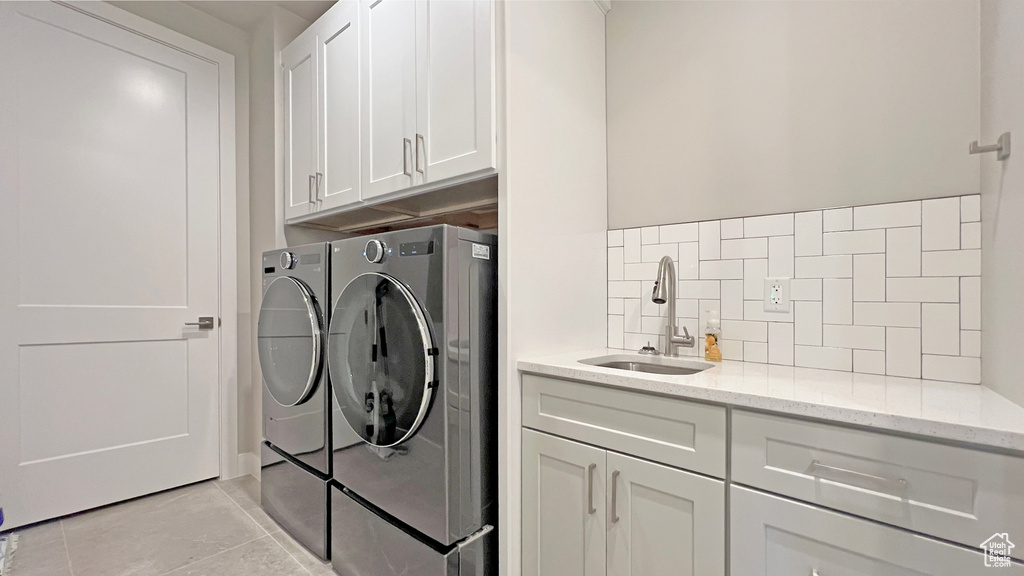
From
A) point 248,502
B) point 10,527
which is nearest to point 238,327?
point 248,502

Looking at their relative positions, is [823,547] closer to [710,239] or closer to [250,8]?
[710,239]

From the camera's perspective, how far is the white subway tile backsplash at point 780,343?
1.46 m

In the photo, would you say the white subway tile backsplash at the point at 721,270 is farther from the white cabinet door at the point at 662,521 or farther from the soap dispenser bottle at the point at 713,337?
the white cabinet door at the point at 662,521

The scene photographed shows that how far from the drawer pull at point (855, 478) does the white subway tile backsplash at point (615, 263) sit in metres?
1.04

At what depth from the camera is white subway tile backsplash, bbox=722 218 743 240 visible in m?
1.56

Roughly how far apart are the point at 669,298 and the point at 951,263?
2.51 feet

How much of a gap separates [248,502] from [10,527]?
37.2 inches

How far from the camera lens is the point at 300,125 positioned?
2.30 meters

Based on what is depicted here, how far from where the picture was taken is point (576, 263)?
172 centimetres

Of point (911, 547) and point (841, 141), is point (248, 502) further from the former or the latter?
point (841, 141)

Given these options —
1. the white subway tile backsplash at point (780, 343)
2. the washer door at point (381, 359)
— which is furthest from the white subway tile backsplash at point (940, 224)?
the washer door at point (381, 359)

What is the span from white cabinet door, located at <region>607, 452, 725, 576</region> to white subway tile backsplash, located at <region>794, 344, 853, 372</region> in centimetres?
65

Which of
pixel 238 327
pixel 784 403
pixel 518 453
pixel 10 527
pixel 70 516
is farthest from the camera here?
pixel 238 327

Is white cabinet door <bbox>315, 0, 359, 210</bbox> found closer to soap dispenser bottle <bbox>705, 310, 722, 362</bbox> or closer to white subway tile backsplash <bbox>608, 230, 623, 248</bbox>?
white subway tile backsplash <bbox>608, 230, 623, 248</bbox>
